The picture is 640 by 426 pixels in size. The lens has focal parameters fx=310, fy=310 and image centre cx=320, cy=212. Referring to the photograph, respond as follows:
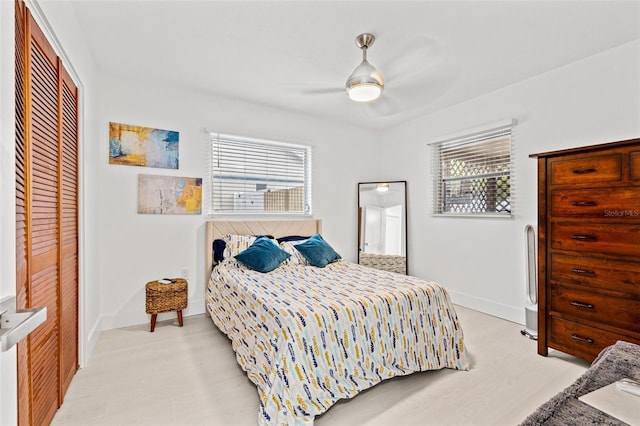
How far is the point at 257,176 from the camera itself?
4039 mm

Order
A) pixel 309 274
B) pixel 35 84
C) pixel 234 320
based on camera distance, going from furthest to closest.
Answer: pixel 309 274 < pixel 234 320 < pixel 35 84

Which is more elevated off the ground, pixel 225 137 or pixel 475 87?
pixel 475 87

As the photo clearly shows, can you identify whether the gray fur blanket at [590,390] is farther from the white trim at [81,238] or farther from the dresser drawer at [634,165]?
the white trim at [81,238]

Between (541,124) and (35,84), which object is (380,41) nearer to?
(541,124)

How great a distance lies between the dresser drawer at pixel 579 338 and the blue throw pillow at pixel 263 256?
2448 millimetres

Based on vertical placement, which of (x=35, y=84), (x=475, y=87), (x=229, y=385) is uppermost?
(x=475, y=87)

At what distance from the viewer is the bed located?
171 cm

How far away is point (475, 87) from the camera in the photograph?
3402 millimetres

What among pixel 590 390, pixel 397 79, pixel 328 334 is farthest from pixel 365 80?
pixel 590 390

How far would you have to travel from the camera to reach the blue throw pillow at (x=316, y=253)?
3393 mm

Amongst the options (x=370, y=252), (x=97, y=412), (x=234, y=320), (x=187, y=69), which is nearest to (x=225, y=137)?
(x=187, y=69)

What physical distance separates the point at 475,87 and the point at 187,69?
3.03m

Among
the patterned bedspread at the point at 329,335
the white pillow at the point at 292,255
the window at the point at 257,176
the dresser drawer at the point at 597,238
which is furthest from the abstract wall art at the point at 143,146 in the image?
the dresser drawer at the point at 597,238

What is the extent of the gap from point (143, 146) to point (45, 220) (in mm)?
1818
